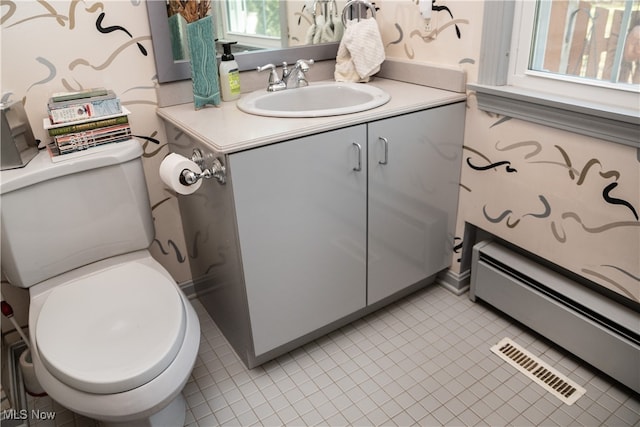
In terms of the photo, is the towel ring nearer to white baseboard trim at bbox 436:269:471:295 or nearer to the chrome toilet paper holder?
the chrome toilet paper holder

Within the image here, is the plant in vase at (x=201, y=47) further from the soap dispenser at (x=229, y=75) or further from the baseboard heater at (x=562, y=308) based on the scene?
the baseboard heater at (x=562, y=308)

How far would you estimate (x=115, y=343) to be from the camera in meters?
1.20

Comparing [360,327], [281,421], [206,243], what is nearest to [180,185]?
[206,243]

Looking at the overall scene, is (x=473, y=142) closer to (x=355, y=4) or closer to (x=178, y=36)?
(x=355, y=4)

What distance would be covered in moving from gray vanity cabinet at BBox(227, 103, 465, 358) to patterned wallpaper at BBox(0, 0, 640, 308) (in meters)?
0.17

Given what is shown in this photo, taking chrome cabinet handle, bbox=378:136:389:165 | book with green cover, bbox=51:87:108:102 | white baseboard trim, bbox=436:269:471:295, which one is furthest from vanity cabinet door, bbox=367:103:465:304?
book with green cover, bbox=51:87:108:102

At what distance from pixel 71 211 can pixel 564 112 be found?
1.51m

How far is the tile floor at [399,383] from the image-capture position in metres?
1.50

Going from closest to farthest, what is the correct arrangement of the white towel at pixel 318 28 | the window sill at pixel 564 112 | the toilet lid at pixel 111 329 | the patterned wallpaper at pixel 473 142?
the toilet lid at pixel 111 329
the window sill at pixel 564 112
the patterned wallpaper at pixel 473 142
the white towel at pixel 318 28

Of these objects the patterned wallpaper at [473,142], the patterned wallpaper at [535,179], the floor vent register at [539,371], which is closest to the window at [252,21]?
the patterned wallpaper at [473,142]

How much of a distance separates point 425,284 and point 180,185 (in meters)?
1.19

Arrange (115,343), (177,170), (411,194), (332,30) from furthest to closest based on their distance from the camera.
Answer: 1. (332,30)
2. (411,194)
3. (177,170)
4. (115,343)

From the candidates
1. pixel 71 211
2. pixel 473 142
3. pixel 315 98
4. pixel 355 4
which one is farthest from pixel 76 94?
pixel 473 142

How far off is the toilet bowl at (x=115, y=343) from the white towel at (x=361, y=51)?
42.8 inches
